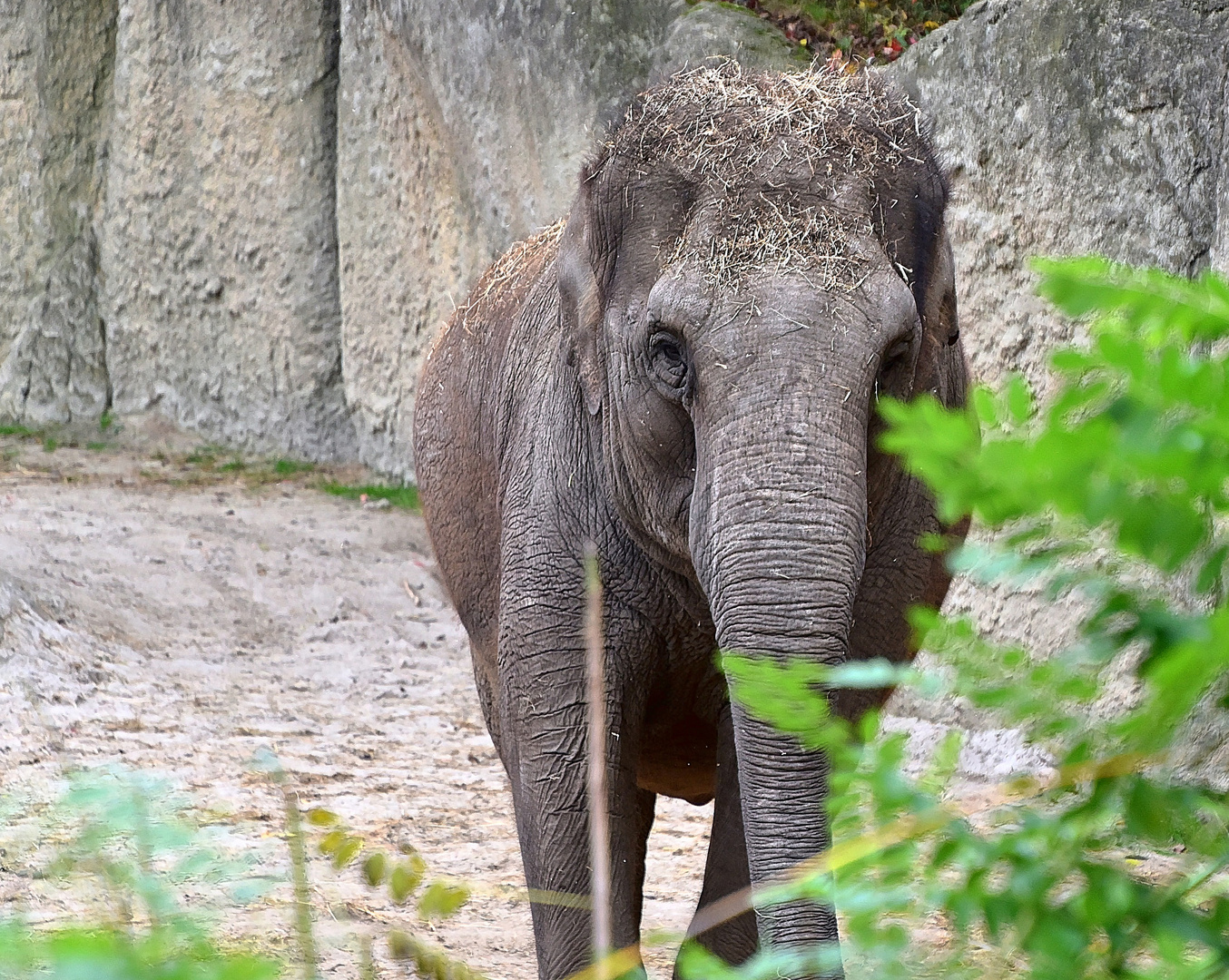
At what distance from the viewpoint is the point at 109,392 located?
13586 millimetres

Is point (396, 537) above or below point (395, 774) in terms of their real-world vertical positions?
above

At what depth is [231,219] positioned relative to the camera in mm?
12547

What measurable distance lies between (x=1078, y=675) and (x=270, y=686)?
7.32 meters

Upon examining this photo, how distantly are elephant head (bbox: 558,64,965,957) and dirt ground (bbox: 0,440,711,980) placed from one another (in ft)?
5.85

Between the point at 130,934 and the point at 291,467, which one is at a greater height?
the point at 291,467

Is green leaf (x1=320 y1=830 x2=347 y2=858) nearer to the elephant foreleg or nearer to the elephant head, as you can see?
the elephant head

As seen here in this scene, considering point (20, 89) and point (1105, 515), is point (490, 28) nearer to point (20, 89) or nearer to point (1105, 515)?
point (20, 89)

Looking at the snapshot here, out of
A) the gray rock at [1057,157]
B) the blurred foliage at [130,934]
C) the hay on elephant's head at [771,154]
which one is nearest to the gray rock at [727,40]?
the gray rock at [1057,157]

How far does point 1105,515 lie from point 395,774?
20.7 ft

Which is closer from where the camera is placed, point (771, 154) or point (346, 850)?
point (346, 850)

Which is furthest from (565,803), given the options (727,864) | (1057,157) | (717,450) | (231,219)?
(231,219)

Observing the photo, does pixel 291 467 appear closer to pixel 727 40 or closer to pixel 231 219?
pixel 231 219

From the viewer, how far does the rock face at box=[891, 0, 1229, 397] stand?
6141 millimetres

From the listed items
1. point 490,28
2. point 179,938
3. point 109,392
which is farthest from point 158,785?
point 109,392
